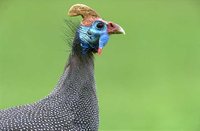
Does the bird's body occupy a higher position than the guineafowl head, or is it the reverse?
the guineafowl head

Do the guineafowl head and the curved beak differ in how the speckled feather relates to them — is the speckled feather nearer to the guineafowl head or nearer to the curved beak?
the guineafowl head

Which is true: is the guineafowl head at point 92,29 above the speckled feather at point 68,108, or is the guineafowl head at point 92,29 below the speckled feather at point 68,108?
above

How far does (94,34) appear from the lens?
3.00 meters

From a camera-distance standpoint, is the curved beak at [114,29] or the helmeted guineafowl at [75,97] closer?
the helmeted guineafowl at [75,97]

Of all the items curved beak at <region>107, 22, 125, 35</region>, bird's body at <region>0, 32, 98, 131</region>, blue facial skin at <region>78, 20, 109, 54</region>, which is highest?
curved beak at <region>107, 22, 125, 35</region>

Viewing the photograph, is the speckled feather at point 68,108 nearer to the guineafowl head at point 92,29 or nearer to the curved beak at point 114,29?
the guineafowl head at point 92,29

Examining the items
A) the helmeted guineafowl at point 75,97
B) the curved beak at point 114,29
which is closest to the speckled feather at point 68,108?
the helmeted guineafowl at point 75,97

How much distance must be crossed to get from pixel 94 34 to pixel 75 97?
330mm

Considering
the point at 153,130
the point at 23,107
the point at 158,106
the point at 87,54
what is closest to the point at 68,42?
the point at 87,54

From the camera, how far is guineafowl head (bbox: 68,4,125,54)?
2994 mm

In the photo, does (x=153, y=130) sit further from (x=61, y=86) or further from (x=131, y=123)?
(x=61, y=86)

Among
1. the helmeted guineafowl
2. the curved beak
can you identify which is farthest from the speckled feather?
the curved beak

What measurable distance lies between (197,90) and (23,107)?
99.1 inches

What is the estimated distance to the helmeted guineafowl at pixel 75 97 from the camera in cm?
283
